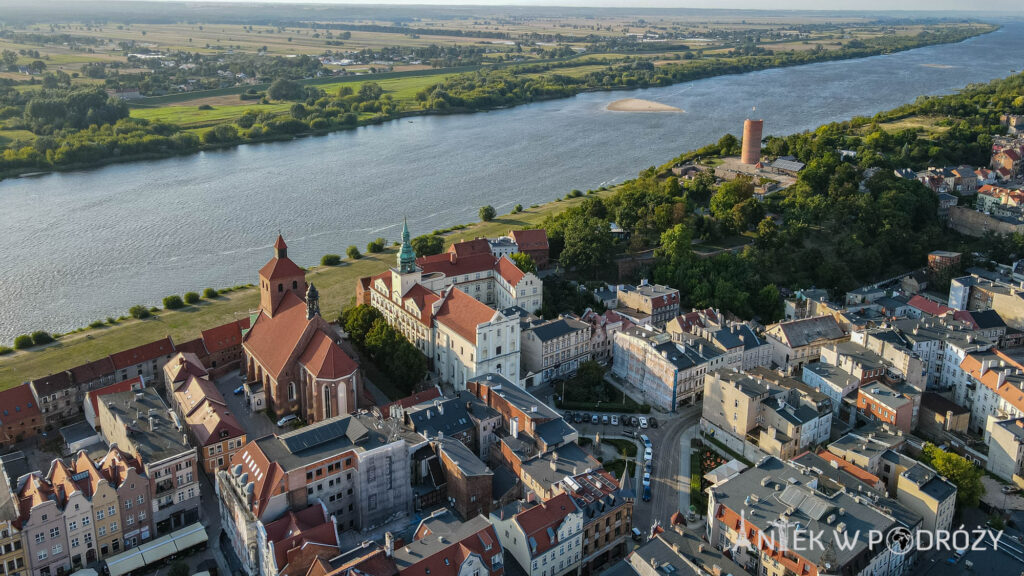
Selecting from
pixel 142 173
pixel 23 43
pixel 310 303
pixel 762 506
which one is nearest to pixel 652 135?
pixel 142 173

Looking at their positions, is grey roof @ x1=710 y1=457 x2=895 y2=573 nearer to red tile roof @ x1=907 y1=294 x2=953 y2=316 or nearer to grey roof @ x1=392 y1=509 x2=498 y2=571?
grey roof @ x1=392 y1=509 x2=498 y2=571

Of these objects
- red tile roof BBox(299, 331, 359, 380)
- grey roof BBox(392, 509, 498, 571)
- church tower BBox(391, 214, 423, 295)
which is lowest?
grey roof BBox(392, 509, 498, 571)

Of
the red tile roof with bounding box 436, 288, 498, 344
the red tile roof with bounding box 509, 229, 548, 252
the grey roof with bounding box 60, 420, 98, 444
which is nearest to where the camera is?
the grey roof with bounding box 60, 420, 98, 444

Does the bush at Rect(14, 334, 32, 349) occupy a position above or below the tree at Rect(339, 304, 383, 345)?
below

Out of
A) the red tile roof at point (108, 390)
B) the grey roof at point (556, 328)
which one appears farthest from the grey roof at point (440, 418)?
the red tile roof at point (108, 390)

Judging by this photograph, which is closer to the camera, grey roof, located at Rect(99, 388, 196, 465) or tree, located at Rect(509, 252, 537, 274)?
grey roof, located at Rect(99, 388, 196, 465)

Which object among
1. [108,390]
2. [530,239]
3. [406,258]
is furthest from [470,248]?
[108,390]

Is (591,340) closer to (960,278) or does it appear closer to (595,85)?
(960,278)

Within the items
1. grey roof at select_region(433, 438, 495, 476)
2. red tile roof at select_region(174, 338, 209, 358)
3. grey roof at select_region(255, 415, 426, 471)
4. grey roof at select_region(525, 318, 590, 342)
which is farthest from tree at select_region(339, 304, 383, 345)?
grey roof at select_region(433, 438, 495, 476)
